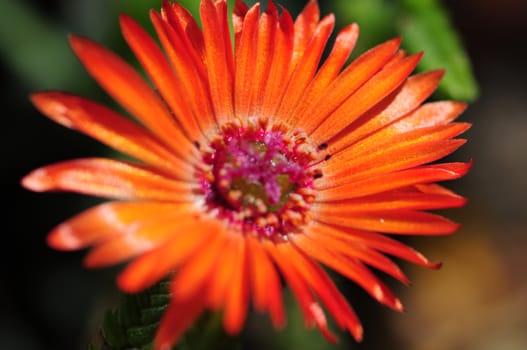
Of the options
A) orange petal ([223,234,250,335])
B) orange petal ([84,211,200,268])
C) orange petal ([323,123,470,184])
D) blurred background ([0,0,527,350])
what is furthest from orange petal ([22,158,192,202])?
blurred background ([0,0,527,350])

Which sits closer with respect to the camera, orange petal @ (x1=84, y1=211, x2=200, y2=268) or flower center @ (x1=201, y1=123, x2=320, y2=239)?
orange petal @ (x1=84, y1=211, x2=200, y2=268)

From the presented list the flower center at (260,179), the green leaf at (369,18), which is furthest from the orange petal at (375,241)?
the green leaf at (369,18)

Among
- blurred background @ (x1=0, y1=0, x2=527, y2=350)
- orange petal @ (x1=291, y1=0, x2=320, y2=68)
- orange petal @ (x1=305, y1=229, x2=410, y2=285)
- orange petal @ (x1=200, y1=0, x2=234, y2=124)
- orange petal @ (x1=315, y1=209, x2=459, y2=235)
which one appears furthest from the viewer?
blurred background @ (x1=0, y1=0, x2=527, y2=350)

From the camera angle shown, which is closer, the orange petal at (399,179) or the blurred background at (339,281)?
the orange petal at (399,179)

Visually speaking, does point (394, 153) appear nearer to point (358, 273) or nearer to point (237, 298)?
point (358, 273)

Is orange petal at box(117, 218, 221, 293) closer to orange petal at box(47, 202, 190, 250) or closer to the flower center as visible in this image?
orange petal at box(47, 202, 190, 250)

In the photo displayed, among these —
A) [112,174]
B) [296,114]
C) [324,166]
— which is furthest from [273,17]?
[112,174]

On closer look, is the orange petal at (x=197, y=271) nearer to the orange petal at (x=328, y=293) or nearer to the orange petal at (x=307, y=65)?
the orange petal at (x=328, y=293)

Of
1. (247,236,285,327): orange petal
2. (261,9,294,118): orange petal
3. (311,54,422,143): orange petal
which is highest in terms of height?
(261,9,294,118): orange petal
